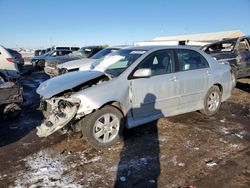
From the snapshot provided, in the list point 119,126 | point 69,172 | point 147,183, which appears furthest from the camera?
point 119,126

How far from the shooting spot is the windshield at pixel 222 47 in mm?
10855

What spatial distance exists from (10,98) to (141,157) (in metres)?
3.45

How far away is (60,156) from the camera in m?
4.83

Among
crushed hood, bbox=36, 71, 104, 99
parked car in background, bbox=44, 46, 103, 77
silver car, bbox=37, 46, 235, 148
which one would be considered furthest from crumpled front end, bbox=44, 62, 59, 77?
crushed hood, bbox=36, 71, 104, 99

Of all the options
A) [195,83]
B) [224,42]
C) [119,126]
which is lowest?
[119,126]

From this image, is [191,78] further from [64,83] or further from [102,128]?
[64,83]

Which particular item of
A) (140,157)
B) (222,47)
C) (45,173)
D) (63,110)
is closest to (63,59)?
(222,47)

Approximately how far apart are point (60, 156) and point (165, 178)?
5.93 ft

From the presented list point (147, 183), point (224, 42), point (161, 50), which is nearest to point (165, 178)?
point (147, 183)

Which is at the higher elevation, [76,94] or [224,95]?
[76,94]

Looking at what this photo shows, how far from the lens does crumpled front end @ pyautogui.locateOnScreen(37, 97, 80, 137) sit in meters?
4.80

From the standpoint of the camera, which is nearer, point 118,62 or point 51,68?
point 118,62

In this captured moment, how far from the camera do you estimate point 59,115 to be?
491cm

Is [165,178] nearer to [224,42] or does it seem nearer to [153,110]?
[153,110]
